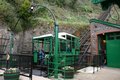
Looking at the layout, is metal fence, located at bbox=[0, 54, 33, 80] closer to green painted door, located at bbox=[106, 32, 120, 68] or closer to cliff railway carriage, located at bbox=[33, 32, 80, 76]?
Answer: cliff railway carriage, located at bbox=[33, 32, 80, 76]

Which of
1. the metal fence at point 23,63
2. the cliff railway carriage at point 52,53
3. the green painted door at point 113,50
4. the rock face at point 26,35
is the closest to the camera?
the metal fence at point 23,63

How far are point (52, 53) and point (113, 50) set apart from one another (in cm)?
592

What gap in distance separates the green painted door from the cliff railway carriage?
2882 mm

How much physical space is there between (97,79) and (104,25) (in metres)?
6.54

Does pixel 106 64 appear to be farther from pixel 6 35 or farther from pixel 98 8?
pixel 98 8

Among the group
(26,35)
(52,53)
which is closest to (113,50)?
(52,53)

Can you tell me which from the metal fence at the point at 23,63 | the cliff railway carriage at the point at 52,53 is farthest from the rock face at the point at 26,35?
the metal fence at the point at 23,63

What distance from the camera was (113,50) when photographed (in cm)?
1455

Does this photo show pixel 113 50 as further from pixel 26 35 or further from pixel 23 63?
pixel 26 35

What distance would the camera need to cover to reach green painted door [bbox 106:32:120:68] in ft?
46.7

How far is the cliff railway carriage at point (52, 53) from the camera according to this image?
1152 centimetres

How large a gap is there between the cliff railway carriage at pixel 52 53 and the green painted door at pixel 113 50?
2.88 m

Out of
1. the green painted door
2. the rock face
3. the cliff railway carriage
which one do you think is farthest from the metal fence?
the green painted door

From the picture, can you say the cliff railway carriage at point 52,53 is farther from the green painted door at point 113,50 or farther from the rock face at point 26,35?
the rock face at point 26,35
